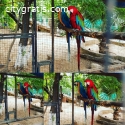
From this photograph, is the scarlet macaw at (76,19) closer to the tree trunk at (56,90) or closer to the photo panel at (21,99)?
the tree trunk at (56,90)

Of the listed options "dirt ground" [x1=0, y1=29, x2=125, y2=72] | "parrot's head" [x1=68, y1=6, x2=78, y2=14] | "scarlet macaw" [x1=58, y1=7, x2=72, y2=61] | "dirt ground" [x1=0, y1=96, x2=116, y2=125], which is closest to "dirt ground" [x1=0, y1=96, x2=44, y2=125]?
"dirt ground" [x1=0, y1=96, x2=116, y2=125]

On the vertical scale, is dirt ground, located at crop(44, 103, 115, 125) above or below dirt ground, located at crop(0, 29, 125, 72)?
below

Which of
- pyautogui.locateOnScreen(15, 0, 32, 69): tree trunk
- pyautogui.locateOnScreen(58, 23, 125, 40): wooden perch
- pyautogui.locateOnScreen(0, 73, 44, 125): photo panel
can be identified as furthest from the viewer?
pyautogui.locateOnScreen(0, 73, 44, 125): photo panel

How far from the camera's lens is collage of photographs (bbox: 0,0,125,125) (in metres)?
1.71

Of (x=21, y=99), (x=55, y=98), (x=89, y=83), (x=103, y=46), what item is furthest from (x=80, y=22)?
(x=21, y=99)

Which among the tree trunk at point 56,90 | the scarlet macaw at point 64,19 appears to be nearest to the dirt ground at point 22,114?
the tree trunk at point 56,90

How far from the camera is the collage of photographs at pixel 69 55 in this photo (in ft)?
5.59

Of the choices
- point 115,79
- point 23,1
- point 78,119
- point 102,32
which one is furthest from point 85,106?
point 23,1

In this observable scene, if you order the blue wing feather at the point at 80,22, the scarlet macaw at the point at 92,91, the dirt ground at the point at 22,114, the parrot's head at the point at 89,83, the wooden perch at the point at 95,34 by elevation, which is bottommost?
the dirt ground at the point at 22,114

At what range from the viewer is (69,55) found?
5.76 feet

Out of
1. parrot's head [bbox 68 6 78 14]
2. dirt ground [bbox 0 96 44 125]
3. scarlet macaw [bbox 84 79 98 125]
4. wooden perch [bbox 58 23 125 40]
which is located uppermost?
parrot's head [bbox 68 6 78 14]

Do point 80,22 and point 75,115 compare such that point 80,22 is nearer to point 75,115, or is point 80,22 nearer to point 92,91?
point 92,91

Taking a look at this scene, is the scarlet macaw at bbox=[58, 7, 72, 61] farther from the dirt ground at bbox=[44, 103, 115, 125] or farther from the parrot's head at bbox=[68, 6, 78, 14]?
the dirt ground at bbox=[44, 103, 115, 125]

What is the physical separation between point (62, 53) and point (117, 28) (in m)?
0.34
